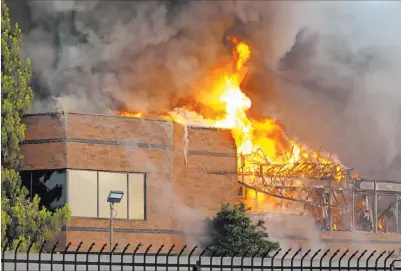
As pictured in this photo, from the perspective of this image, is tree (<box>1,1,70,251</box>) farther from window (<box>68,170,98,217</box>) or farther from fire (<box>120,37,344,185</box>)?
fire (<box>120,37,344,185</box>)

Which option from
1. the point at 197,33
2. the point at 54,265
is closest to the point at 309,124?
the point at 197,33

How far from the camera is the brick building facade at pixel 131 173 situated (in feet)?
148

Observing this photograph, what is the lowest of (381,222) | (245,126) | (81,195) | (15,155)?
(381,222)

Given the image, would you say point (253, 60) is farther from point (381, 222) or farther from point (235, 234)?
point (235, 234)

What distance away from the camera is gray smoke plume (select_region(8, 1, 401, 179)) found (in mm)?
58875

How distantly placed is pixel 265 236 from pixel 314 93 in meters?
15.7

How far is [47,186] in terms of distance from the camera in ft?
149

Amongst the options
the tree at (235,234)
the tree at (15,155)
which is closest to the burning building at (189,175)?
the tree at (235,234)

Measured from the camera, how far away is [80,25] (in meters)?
60.6

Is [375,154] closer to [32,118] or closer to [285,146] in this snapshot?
[285,146]

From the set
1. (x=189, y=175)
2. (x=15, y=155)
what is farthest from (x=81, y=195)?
(x=189, y=175)

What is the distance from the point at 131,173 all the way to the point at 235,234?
397 centimetres

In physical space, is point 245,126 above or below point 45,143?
above

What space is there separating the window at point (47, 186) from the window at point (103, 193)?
262 mm
